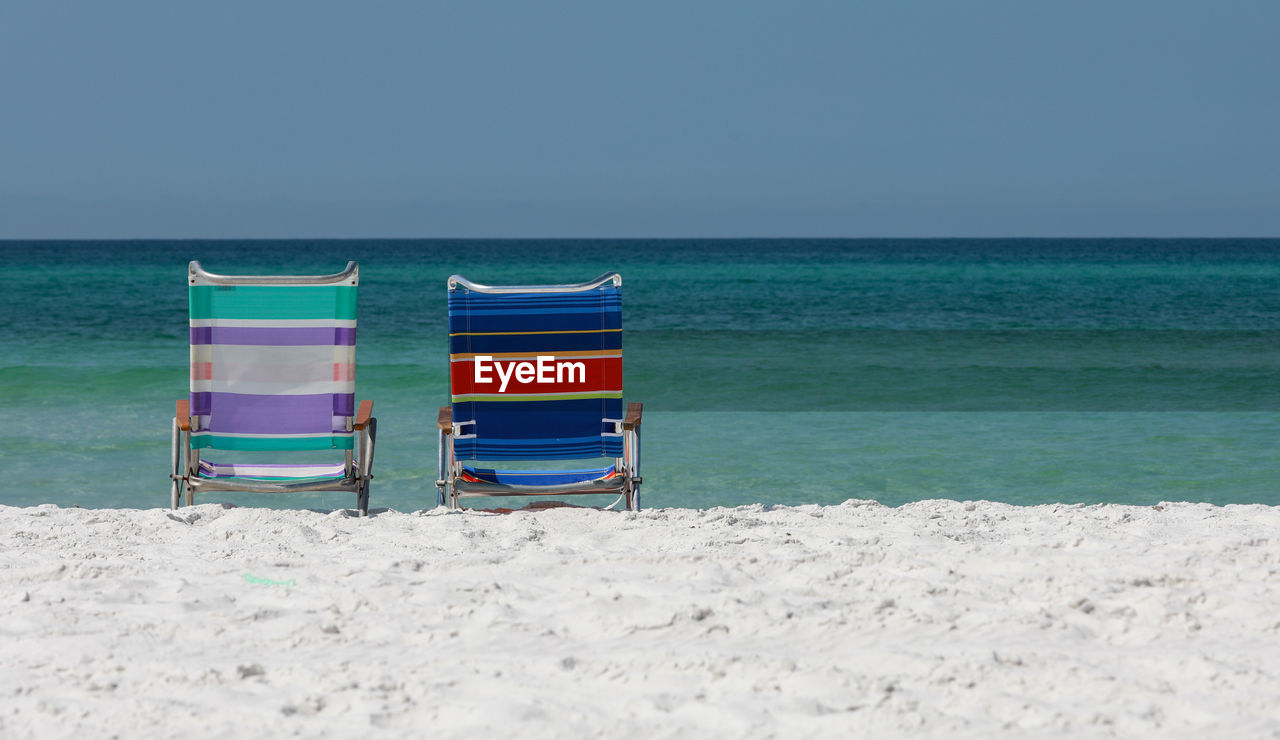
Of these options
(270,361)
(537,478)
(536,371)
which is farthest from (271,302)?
(537,478)

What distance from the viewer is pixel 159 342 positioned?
1459cm

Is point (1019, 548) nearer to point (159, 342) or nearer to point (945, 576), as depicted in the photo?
point (945, 576)

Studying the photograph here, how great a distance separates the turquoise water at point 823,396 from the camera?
5977 millimetres

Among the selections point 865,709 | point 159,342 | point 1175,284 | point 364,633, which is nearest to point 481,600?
point 364,633

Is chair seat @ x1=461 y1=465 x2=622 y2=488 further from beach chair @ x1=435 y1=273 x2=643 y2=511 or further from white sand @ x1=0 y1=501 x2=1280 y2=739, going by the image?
white sand @ x1=0 y1=501 x2=1280 y2=739

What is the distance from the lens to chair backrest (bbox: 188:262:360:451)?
173 inches

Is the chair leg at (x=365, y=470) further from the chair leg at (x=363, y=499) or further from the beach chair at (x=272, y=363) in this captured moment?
the beach chair at (x=272, y=363)

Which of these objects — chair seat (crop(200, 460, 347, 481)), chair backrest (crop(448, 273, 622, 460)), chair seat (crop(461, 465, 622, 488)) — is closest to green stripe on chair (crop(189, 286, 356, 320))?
chair backrest (crop(448, 273, 622, 460))

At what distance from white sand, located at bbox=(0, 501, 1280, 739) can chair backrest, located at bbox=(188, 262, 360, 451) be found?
62cm

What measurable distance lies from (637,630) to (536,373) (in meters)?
1.92

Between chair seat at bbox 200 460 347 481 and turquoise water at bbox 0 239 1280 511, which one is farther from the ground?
chair seat at bbox 200 460 347 481

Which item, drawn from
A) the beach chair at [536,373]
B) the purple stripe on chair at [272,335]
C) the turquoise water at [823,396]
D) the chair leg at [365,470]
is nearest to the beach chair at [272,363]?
the purple stripe on chair at [272,335]

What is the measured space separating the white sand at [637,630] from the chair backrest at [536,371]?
25.2 inches

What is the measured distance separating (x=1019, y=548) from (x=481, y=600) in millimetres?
1613
